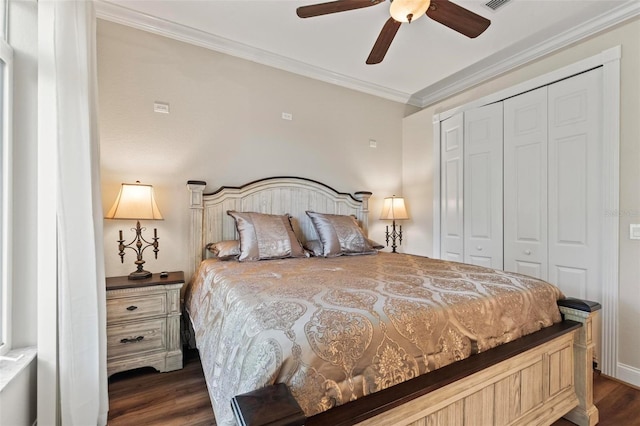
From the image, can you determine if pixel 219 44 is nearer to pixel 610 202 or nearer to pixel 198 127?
pixel 198 127

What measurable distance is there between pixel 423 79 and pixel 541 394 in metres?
3.47

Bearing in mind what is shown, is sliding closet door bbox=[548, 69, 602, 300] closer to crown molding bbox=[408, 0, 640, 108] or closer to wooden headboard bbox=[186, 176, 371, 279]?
crown molding bbox=[408, 0, 640, 108]

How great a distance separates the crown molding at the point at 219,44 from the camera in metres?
2.49

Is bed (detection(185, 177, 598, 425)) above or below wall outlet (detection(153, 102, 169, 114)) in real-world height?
below

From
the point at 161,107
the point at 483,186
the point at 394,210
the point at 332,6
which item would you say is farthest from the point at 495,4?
the point at 161,107

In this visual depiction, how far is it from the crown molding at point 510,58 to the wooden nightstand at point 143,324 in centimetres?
390

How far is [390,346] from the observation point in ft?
3.53

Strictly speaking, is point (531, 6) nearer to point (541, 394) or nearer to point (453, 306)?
point (453, 306)

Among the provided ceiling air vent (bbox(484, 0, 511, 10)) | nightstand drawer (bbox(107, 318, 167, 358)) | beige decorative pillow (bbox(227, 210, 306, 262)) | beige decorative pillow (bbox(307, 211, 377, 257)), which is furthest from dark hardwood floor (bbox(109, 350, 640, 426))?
ceiling air vent (bbox(484, 0, 511, 10))

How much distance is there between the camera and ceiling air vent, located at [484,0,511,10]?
2.39 metres

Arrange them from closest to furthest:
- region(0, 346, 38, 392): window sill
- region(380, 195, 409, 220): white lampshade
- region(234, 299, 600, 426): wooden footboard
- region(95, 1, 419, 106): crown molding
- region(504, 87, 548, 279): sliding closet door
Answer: region(234, 299, 600, 426): wooden footboard → region(0, 346, 38, 392): window sill → region(95, 1, 419, 106): crown molding → region(504, 87, 548, 279): sliding closet door → region(380, 195, 409, 220): white lampshade

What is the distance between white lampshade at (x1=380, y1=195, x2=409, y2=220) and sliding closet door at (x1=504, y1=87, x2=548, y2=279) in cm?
114

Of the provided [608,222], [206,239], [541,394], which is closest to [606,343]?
[608,222]

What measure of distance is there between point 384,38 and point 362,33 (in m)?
0.86
